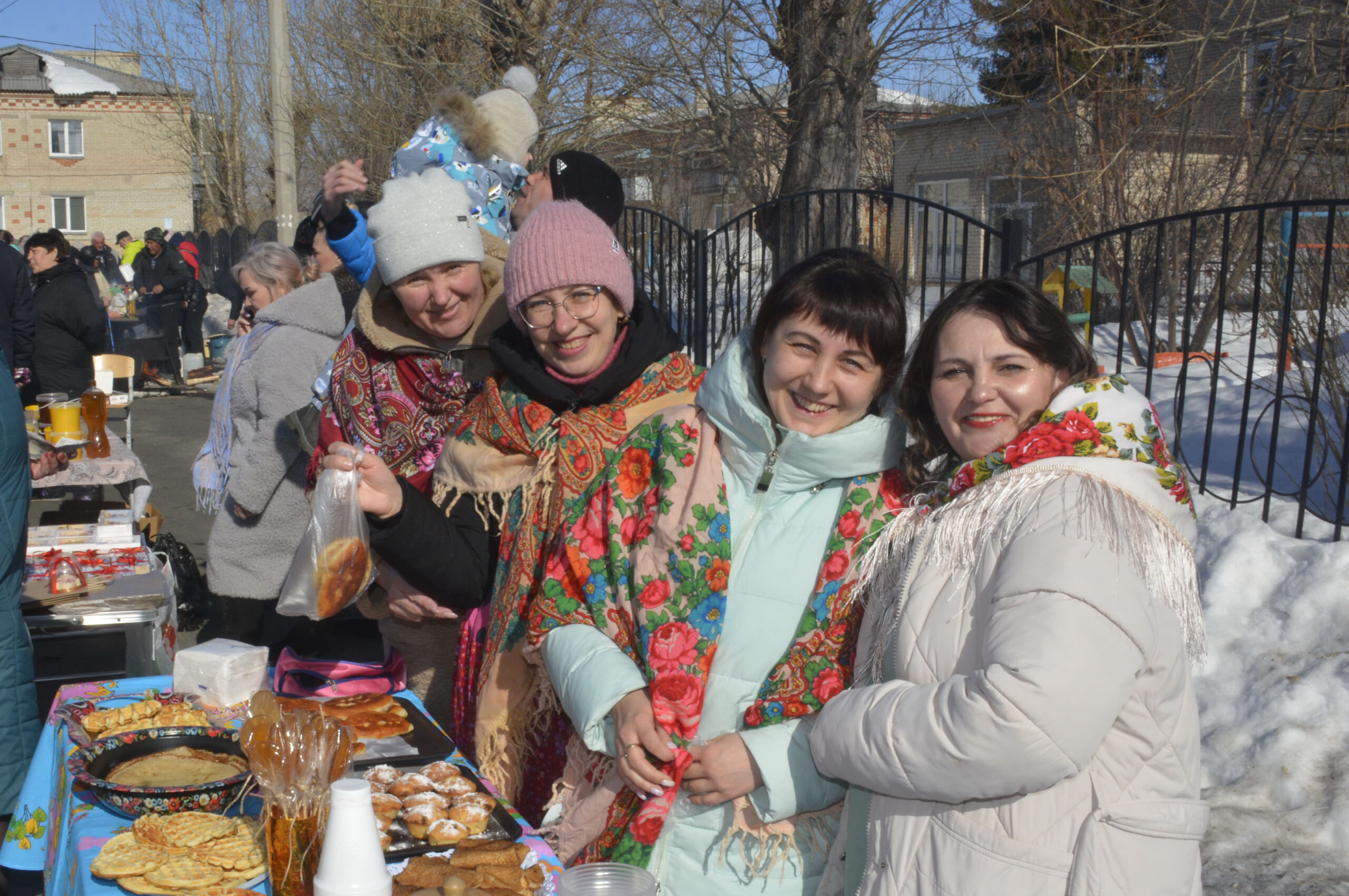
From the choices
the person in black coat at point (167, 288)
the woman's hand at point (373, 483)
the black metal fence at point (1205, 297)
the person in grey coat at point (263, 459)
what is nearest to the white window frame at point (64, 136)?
the person in black coat at point (167, 288)

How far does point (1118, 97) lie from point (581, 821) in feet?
27.9

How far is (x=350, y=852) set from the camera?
4.70ft

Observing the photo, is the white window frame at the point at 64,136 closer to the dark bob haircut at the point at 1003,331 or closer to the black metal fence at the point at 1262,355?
the black metal fence at the point at 1262,355

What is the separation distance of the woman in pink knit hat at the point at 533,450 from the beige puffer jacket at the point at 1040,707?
0.84m

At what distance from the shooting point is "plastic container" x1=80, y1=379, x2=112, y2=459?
5.69 meters

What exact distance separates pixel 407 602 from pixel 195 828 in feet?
2.65

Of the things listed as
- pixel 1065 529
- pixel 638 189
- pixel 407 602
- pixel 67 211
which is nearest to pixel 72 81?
pixel 67 211

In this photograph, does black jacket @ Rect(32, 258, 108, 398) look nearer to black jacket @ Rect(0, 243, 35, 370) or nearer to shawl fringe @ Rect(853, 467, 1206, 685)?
black jacket @ Rect(0, 243, 35, 370)

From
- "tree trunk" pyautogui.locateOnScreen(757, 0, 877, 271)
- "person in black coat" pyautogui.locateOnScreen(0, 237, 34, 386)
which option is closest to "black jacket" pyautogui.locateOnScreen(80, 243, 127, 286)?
"person in black coat" pyautogui.locateOnScreen(0, 237, 34, 386)

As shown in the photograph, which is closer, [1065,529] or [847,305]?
[1065,529]

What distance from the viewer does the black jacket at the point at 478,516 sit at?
2.27 m

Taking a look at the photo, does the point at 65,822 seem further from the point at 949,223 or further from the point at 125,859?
the point at 949,223

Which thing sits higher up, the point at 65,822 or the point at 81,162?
the point at 81,162

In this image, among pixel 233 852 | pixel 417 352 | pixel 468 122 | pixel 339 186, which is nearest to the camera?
pixel 233 852
